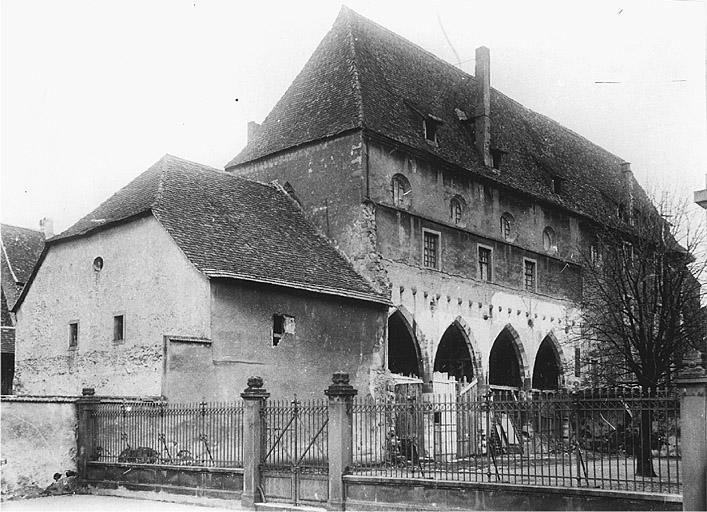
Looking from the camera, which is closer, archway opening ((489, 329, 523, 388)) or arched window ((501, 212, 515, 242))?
arched window ((501, 212, 515, 242))

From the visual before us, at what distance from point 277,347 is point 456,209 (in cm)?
997

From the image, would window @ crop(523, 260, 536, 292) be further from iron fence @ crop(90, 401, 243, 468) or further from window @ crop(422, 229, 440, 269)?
iron fence @ crop(90, 401, 243, 468)

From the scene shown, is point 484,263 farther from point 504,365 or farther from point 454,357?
point 504,365

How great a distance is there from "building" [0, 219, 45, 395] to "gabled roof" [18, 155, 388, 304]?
743 centimetres

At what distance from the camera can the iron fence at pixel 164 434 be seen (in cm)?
1728

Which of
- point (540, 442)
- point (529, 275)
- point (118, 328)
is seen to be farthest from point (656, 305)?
point (118, 328)

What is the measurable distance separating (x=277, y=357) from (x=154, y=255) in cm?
406

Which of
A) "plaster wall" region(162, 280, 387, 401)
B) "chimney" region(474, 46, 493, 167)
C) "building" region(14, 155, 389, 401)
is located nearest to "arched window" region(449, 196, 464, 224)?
"chimney" region(474, 46, 493, 167)

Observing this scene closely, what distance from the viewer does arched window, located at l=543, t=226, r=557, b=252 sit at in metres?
32.5

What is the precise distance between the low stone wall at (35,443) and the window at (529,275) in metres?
18.0

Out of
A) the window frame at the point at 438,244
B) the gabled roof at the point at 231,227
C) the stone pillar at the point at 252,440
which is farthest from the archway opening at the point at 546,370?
the stone pillar at the point at 252,440

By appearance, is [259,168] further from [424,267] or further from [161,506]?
[161,506]

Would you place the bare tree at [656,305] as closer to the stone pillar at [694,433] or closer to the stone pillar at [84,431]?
the stone pillar at [694,433]

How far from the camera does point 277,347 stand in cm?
2122
